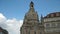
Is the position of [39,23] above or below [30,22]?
below

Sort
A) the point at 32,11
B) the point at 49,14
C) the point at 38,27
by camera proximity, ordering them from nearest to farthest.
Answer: the point at 49,14, the point at 38,27, the point at 32,11

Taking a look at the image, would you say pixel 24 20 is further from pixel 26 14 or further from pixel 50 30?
pixel 50 30

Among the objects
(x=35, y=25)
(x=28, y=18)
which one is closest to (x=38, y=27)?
(x=35, y=25)

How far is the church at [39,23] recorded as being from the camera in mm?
76125

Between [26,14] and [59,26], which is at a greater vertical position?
[26,14]

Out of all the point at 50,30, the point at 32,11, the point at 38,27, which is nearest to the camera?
the point at 50,30

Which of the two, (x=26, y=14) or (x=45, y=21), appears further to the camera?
(x=26, y=14)

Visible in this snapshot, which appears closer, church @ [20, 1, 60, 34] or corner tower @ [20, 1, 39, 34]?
church @ [20, 1, 60, 34]

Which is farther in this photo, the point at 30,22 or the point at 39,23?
the point at 30,22

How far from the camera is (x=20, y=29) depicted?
99562 mm

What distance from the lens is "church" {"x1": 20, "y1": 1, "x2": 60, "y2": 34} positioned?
76125 mm

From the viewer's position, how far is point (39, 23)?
9275cm

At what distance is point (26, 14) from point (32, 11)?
3.31 m

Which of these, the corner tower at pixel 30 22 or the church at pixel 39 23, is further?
the corner tower at pixel 30 22
